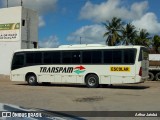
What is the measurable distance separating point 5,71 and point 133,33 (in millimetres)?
37355

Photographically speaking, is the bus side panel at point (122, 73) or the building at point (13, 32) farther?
the building at point (13, 32)

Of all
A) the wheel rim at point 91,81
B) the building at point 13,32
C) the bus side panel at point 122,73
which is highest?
the building at point 13,32

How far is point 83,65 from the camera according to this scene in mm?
25312


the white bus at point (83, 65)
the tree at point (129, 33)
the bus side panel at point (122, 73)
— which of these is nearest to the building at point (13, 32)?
the white bus at point (83, 65)

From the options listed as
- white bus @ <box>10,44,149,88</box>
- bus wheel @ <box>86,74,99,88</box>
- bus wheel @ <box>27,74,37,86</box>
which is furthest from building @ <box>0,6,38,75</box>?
bus wheel @ <box>86,74,99,88</box>

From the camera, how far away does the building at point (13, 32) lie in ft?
125

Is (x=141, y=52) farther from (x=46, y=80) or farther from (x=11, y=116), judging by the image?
(x=11, y=116)

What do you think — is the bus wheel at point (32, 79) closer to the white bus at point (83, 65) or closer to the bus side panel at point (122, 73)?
the white bus at point (83, 65)

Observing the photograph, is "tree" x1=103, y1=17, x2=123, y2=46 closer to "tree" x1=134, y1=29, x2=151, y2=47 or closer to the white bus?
"tree" x1=134, y1=29, x2=151, y2=47

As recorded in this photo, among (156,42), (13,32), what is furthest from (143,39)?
(13,32)

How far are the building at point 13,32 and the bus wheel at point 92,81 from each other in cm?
1452

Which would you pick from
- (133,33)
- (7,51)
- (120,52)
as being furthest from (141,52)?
(133,33)

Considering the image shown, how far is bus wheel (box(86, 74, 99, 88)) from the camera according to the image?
24953 millimetres

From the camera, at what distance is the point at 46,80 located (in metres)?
26.9
